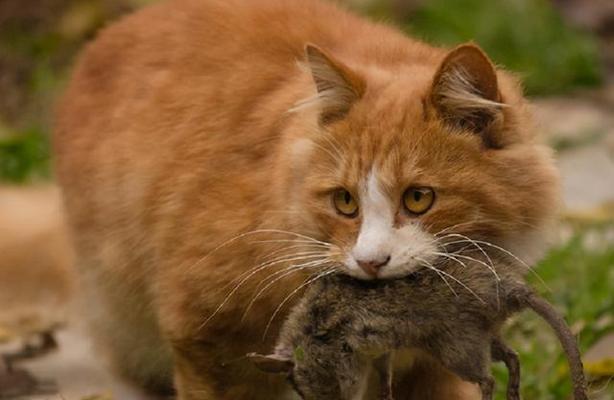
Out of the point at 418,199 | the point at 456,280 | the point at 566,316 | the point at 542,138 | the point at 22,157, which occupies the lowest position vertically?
the point at 566,316

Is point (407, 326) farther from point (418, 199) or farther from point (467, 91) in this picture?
point (467, 91)

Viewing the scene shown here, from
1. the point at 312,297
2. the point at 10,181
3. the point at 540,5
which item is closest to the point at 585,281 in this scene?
the point at 312,297

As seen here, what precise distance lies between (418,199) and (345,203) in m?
0.22

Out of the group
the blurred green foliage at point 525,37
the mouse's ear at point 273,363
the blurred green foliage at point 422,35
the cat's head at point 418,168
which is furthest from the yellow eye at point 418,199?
the blurred green foliage at point 525,37

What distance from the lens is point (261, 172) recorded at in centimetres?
426

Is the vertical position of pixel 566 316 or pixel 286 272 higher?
pixel 286 272

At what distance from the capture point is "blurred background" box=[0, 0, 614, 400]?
5191mm

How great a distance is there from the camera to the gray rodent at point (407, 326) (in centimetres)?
349

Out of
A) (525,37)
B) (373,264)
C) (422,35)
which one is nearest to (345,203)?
(373,264)

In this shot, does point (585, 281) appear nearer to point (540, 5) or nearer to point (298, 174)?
point (298, 174)

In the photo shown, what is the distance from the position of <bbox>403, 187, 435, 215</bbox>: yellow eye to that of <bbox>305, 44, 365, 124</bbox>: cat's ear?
0.40m

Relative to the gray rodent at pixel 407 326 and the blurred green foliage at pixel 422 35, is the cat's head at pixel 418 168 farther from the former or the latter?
the blurred green foliage at pixel 422 35

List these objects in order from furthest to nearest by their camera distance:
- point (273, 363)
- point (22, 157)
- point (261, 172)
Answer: point (22, 157), point (261, 172), point (273, 363)

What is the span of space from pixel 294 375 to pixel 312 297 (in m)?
0.22
